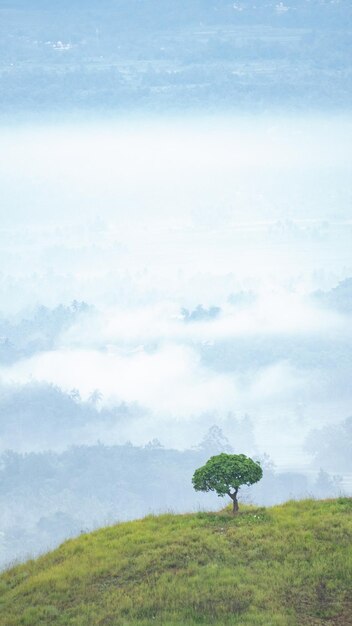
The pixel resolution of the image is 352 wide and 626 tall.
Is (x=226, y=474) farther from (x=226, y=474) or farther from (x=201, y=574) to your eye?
(x=201, y=574)

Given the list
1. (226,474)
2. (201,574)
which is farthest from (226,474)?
(201,574)

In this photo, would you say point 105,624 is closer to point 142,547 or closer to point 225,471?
point 142,547

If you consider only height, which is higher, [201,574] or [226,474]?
[226,474]

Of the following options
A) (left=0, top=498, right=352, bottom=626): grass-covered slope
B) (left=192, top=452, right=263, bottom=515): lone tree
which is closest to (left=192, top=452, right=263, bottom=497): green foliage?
(left=192, top=452, right=263, bottom=515): lone tree

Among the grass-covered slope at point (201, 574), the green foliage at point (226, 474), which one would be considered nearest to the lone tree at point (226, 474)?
the green foliage at point (226, 474)

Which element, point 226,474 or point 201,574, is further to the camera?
point 226,474
